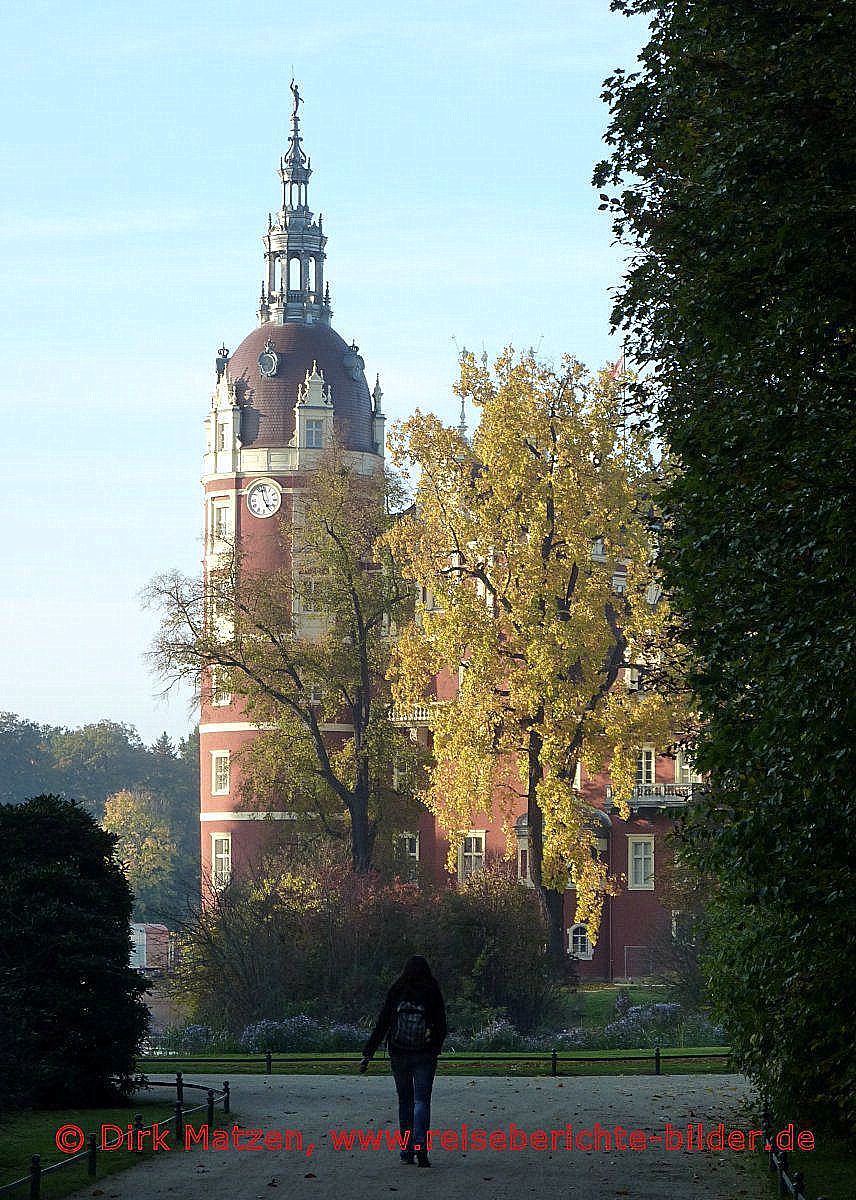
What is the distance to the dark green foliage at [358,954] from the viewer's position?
118ft

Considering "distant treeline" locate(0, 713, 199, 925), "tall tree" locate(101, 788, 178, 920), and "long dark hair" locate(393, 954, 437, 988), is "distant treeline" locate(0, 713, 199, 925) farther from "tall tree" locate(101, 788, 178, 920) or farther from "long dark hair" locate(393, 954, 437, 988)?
"long dark hair" locate(393, 954, 437, 988)

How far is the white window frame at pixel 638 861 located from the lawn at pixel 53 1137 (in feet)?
112

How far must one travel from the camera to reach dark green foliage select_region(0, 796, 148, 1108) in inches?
825

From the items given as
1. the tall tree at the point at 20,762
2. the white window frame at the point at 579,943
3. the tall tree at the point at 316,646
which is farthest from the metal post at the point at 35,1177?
the tall tree at the point at 20,762

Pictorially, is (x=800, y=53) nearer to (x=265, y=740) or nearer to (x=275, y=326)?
(x=265, y=740)

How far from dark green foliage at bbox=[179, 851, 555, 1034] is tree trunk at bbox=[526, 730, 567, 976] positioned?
5.79ft

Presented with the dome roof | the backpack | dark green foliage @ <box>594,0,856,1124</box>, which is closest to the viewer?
dark green foliage @ <box>594,0,856,1124</box>

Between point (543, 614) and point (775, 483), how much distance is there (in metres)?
27.6

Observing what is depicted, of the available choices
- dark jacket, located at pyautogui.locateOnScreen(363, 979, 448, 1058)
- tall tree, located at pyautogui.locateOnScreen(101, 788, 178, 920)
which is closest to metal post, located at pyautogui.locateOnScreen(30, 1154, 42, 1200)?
dark jacket, located at pyautogui.locateOnScreen(363, 979, 448, 1058)

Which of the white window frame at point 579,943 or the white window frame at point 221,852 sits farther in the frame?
the white window frame at point 221,852

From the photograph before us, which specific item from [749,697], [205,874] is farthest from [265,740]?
[749,697]

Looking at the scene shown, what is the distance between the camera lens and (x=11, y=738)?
126938 mm

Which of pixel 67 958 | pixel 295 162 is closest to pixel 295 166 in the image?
pixel 295 162

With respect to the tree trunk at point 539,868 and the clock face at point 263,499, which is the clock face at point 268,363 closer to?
the clock face at point 263,499
